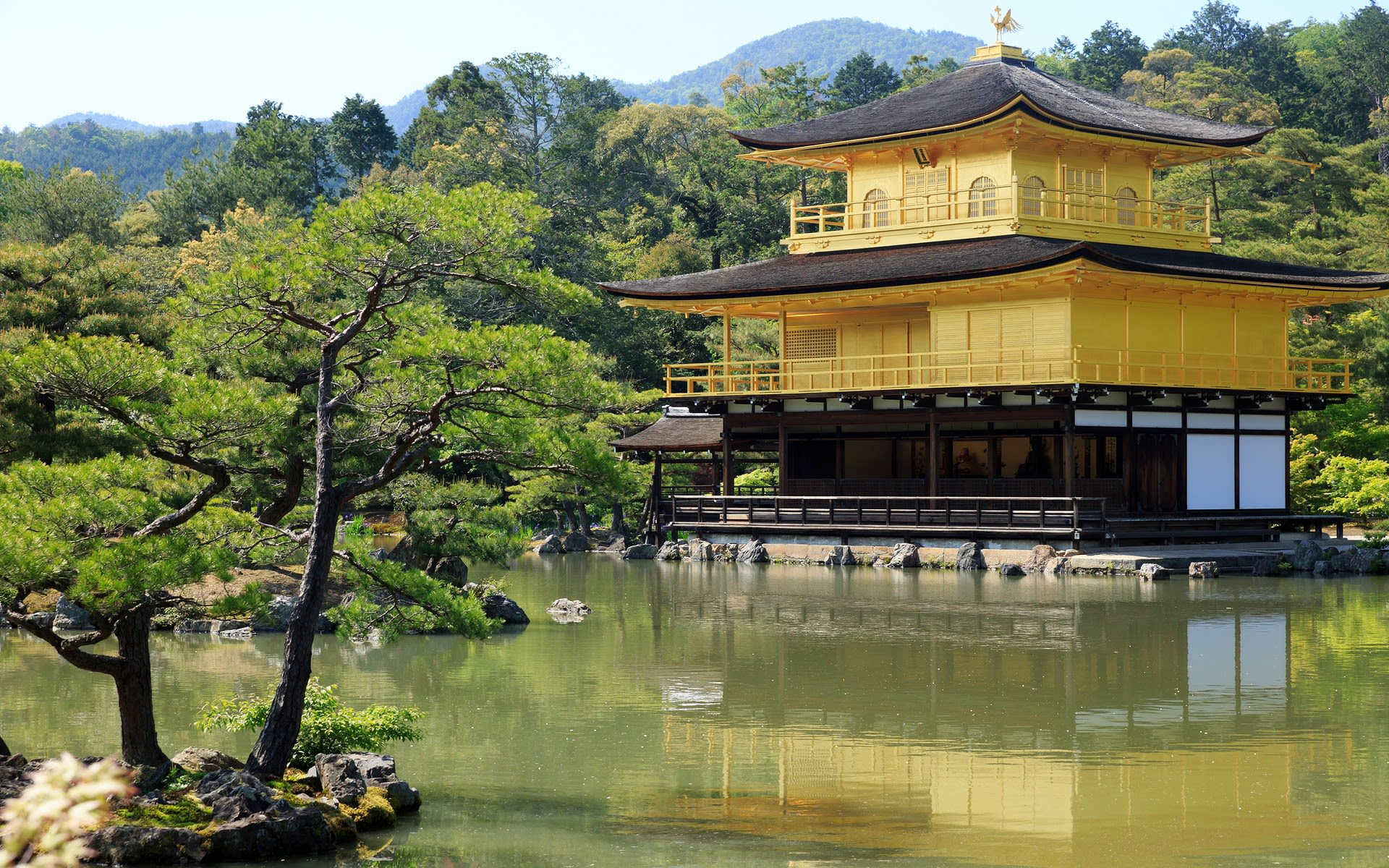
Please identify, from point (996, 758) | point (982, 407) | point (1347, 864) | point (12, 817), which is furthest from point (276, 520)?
point (982, 407)

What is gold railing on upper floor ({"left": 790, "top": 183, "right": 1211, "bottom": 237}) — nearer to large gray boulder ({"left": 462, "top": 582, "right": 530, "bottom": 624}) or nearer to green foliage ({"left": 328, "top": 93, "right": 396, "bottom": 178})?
large gray boulder ({"left": 462, "top": 582, "right": 530, "bottom": 624})

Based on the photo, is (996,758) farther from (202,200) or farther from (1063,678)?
(202,200)

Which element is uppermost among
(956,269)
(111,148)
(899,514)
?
(111,148)

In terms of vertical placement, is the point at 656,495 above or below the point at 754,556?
above

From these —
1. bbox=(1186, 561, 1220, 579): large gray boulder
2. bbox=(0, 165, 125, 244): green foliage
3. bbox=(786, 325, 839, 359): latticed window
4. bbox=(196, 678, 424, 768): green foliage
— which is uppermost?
bbox=(0, 165, 125, 244): green foliage

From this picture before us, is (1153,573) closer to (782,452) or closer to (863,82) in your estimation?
(782,452)

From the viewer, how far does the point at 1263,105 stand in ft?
220

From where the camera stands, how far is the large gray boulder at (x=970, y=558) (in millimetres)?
31047

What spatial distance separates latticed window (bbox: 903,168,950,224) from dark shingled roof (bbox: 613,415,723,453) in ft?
23.5

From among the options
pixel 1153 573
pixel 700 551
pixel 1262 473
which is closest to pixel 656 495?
pixel 700 551

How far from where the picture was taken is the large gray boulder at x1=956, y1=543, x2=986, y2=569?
1222 inches

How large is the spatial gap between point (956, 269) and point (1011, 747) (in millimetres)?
21591

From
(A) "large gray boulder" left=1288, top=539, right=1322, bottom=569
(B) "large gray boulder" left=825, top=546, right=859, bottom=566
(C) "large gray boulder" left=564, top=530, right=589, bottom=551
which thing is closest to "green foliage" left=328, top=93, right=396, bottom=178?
(C) "large gray boulder" left=564, top=530, right=589, bottom=551

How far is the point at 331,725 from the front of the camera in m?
11.8
